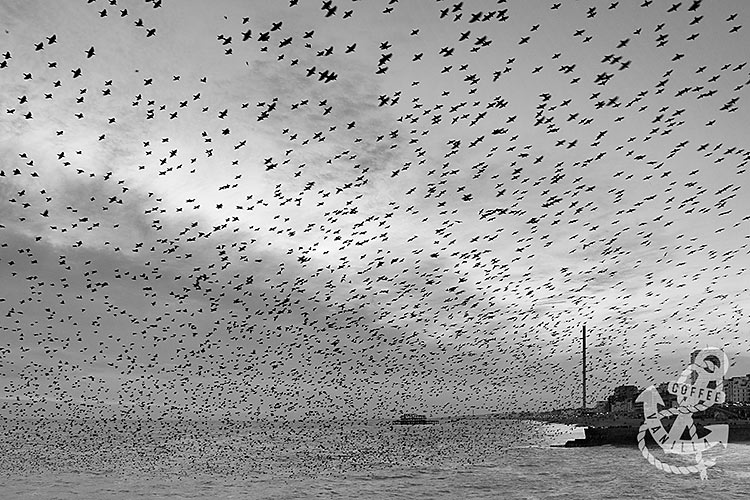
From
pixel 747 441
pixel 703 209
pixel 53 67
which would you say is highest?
pixel 53 67

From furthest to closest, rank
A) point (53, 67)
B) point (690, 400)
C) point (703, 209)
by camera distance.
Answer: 1. point (690, 400)
2. point (703, 209)
3. point (53, 67)

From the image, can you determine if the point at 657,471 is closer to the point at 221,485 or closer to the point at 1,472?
the point at 221,485

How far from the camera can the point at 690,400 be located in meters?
159

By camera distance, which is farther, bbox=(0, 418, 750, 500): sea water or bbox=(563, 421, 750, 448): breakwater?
bbox=(563, 421, 750, 448): breakwater

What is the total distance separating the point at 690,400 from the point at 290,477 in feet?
403

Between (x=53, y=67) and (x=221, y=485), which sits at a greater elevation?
(x=53, y=67)

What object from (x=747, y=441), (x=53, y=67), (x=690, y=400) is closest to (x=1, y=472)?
(x=53, y=67)

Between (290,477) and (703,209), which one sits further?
(290,477)

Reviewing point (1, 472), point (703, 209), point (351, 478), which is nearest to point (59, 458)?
point (1, 472)

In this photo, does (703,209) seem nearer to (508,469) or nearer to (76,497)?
(508,469)

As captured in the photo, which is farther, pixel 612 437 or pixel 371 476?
pixel 612 437

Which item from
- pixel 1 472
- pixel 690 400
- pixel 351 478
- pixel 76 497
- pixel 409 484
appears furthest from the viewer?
pixel 690 400

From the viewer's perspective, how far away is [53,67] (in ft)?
92.9

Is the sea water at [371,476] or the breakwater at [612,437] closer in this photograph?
the sea water at [371,476]
